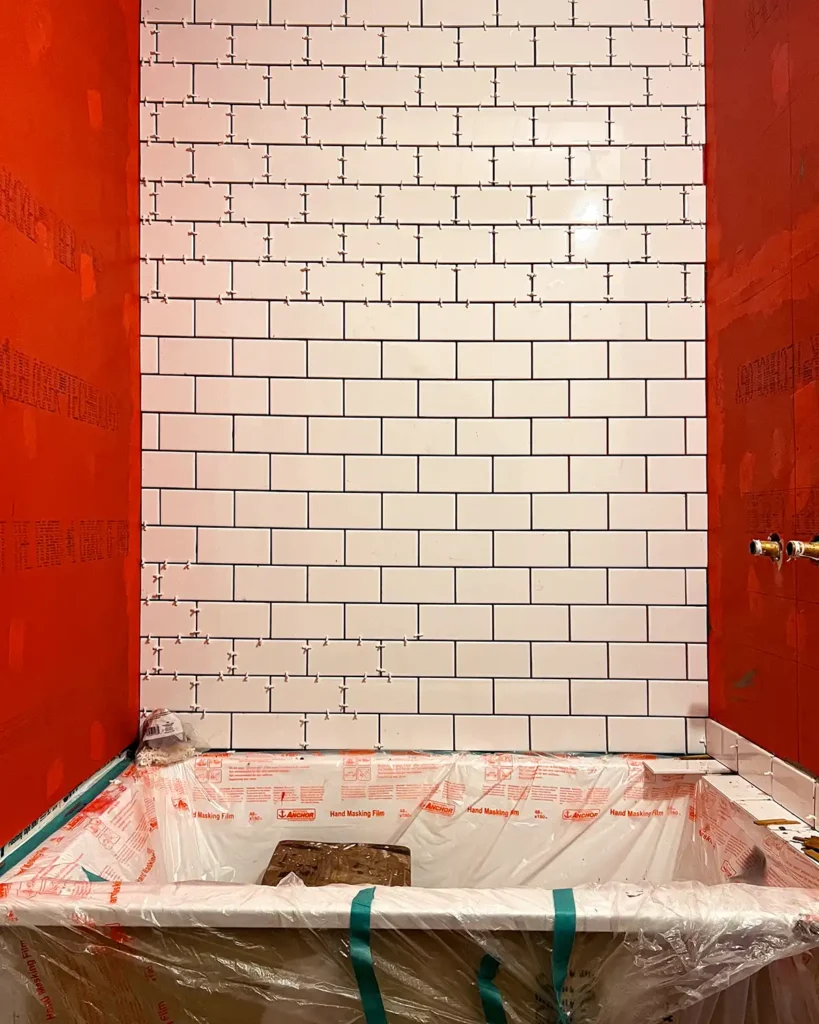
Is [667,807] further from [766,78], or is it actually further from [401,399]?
[766,78]

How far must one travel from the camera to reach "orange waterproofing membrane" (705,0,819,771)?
153cm

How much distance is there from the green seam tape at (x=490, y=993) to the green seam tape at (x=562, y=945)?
100 millimetres

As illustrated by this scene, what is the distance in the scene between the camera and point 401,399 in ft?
6.63

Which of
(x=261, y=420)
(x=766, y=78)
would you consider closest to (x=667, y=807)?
→ (x=261, y=420)

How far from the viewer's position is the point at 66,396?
5.24ft

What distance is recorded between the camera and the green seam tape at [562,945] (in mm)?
1183

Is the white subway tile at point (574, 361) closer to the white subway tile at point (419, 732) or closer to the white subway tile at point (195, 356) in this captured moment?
the white subway tile at point (195, 356)

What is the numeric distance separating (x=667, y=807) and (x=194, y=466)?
1.67m

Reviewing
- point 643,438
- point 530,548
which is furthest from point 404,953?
point 643,438

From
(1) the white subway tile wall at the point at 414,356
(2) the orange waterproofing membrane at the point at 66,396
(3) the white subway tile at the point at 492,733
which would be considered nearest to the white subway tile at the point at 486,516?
(1) the white subway tile wall at the point at 414,356

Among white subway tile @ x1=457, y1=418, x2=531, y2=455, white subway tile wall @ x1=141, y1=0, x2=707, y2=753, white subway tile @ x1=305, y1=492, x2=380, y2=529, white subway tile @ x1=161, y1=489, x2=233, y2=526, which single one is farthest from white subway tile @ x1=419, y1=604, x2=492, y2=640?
white subway tile @ x1=161, y1=489, x2=233, y2=526

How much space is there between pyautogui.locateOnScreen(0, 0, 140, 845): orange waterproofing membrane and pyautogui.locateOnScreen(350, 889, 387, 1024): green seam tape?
0.73 m

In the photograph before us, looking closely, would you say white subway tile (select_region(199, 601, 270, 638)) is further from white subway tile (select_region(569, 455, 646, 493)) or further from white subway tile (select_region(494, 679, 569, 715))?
white subway tile (select_region(569, 455, 646, 493))

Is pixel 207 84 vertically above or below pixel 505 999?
above
